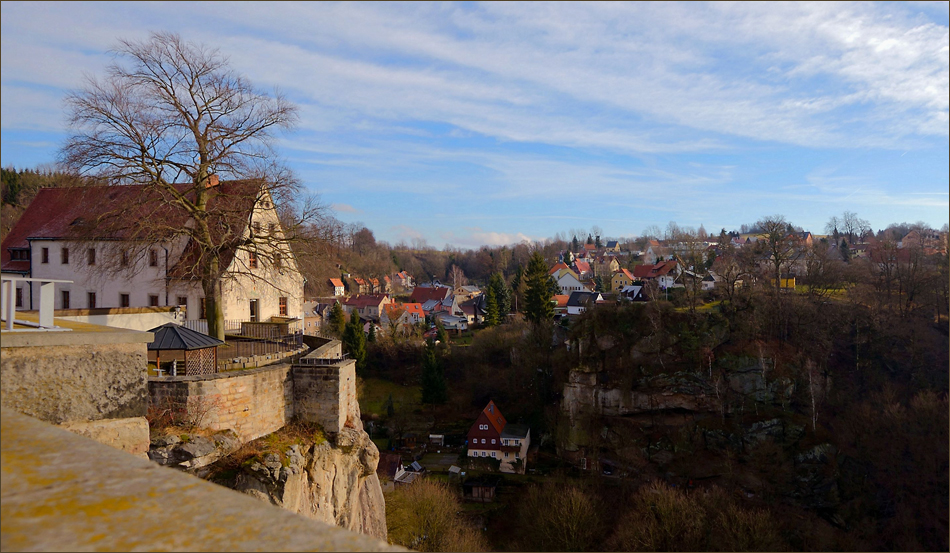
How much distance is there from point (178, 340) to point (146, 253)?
634 centimetres

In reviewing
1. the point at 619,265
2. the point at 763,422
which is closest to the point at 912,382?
the point at 763,422

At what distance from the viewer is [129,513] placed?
1847 mm

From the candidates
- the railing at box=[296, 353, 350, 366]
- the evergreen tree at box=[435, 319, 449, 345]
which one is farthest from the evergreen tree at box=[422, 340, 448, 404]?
the railing at box=[296, 353, 350, 366]

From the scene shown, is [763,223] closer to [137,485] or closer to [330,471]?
[330,471]

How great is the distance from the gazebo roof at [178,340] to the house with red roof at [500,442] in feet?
103

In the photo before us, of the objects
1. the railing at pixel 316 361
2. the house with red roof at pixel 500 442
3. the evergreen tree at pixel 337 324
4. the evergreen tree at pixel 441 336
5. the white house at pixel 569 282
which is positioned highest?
the white house at pixel 569 282

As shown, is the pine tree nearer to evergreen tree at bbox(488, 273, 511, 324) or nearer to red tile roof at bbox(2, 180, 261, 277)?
evergreen tree at bbox(488, 273, 511, 324)

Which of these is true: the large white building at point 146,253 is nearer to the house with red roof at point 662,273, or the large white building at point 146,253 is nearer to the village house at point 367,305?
the house with red roof at point 662,273

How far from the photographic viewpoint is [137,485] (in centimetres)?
205

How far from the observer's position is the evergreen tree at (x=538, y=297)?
5059cm

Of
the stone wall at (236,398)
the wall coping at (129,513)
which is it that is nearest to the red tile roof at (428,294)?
the stone wall at (236,398)

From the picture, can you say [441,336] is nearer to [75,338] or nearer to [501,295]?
[501,295]

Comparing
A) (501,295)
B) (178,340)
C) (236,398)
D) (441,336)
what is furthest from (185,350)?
(501,295)

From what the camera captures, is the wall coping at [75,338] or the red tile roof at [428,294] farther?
the red tile roof at [428,294]
